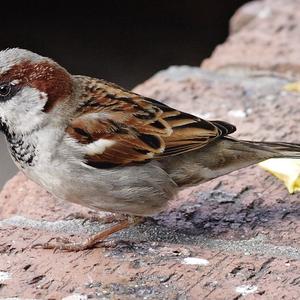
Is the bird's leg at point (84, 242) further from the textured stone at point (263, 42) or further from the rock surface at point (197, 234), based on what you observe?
the textured stone at point (263, 42)

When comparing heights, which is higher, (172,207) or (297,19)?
(297,19)

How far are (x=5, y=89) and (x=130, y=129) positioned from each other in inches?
15.2

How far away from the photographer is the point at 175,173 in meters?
2.82

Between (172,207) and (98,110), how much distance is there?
1.22 ft

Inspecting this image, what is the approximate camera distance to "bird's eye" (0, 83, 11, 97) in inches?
110

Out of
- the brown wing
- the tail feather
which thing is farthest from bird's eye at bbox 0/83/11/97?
the tail feather

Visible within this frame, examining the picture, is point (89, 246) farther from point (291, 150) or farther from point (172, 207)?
point (291, 150)

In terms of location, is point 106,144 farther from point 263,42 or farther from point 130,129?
point 263,42

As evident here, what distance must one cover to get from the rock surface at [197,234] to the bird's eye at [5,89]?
1.07 feet

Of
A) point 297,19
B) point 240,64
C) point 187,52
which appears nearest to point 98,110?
point 240,64

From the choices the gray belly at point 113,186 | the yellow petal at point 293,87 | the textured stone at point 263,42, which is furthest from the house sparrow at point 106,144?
the textured stone at point 263,42

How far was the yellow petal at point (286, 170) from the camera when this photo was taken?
2.86 meters

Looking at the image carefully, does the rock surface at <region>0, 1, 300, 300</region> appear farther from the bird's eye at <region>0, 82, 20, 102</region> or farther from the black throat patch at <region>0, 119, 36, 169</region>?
the bird's eye at <region>0, 82, 20, 102</region>

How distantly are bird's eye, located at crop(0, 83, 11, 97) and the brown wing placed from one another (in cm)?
21
